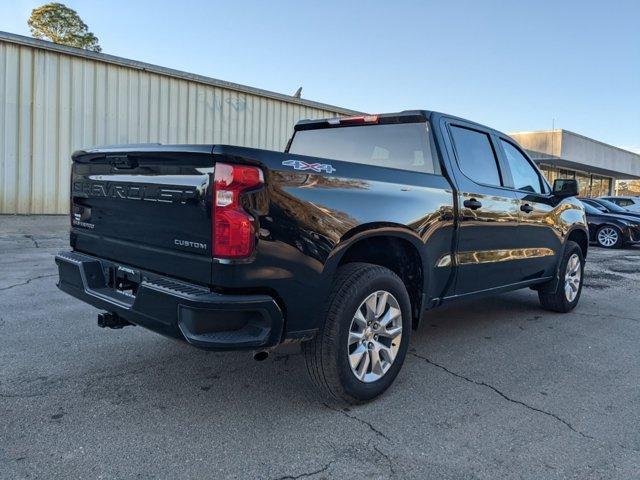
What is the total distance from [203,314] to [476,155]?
2972 millimetres

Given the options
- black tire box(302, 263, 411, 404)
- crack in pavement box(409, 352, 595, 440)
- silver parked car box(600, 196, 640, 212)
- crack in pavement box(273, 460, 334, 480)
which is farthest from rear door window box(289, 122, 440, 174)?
silver parked car box(600, 196, 640, 212)

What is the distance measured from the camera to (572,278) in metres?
A: 6.00

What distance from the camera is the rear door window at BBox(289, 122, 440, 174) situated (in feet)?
13.5

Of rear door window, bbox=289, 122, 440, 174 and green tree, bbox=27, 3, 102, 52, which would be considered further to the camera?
green tree, bbox=27, 3, 102, 52

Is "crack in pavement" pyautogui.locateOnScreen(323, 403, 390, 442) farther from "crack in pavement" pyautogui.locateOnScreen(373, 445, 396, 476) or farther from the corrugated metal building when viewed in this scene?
the corrugated metal building

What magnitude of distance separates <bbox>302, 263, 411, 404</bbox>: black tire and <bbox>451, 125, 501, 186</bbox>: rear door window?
1563 millimetres

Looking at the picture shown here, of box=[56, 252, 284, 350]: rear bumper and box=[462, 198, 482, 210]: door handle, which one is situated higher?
box=[462, 198, 482, 210]: door handle

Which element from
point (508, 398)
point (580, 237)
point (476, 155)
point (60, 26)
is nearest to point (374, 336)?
point (508, 398)

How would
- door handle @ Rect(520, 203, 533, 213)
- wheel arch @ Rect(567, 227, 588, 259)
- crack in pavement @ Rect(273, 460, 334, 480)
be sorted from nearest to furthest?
crack in pavement @ Rect(273, 460, 334, 480) → door handle @ Rect(520, 203, 533, 213) → wheel arch @ Rect(567, 227, 588, 259)

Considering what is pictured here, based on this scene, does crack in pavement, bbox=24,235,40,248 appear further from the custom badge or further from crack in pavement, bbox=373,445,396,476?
crack in pavement, bbox=373,445,396,476

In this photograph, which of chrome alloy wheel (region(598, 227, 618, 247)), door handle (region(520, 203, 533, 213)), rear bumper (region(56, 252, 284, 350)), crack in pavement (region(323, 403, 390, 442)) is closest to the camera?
rear bumper (region(56, 252, 284, 350))

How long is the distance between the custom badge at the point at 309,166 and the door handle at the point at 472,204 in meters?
1.51

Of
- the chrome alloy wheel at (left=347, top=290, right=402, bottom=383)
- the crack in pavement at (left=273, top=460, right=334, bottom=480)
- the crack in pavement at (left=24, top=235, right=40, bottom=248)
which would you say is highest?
the chrome alloy wheel at (left=347, top=290, right=402, bottom=383)

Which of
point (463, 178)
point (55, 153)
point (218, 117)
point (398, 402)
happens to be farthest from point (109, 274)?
point (218, 117)
